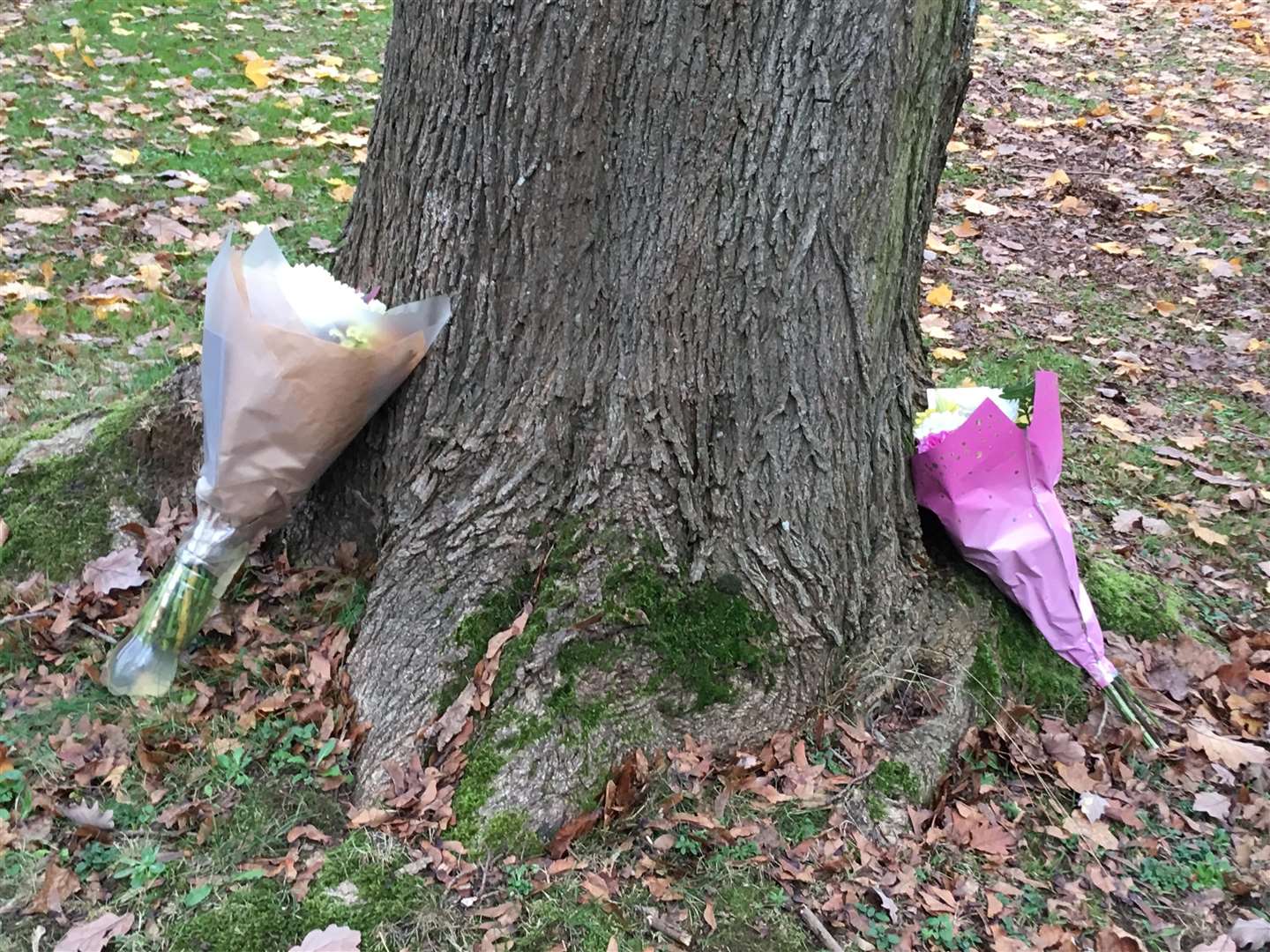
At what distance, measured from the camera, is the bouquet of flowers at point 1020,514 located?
255cm

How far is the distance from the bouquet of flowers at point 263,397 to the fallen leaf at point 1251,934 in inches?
89.2

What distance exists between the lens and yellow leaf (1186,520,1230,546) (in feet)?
11.2

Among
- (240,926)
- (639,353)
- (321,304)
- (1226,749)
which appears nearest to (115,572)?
(321,304)

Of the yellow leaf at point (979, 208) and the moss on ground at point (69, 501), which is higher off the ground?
the yellow leaf at point (979, 208)

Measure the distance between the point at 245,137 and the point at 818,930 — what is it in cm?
524

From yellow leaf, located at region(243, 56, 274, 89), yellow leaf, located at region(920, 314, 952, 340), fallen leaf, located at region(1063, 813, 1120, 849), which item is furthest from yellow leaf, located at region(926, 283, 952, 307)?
yellow leaf, located at region(243, 56, 274, 89)

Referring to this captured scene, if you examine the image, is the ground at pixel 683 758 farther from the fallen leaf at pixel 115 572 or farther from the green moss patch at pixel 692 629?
the green moss patch at pixel 692 629

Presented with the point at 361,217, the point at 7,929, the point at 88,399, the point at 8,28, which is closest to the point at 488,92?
the point at 361,217

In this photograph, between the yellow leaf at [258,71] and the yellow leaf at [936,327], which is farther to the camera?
the yellow leaf at [258,71]

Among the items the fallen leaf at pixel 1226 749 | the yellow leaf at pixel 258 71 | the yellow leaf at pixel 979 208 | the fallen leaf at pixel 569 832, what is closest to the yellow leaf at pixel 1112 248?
the yellow leaf at pixel 979 208

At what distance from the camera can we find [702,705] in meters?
2.35

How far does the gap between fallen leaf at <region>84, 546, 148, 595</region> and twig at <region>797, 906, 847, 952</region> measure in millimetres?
1909

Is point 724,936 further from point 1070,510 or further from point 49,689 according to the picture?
point 1070,510

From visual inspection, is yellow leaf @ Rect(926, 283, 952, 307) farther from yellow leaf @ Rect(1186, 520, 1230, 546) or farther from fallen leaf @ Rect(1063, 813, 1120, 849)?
fallen leaf @ Rect(1063, 813, 1120, 849)
